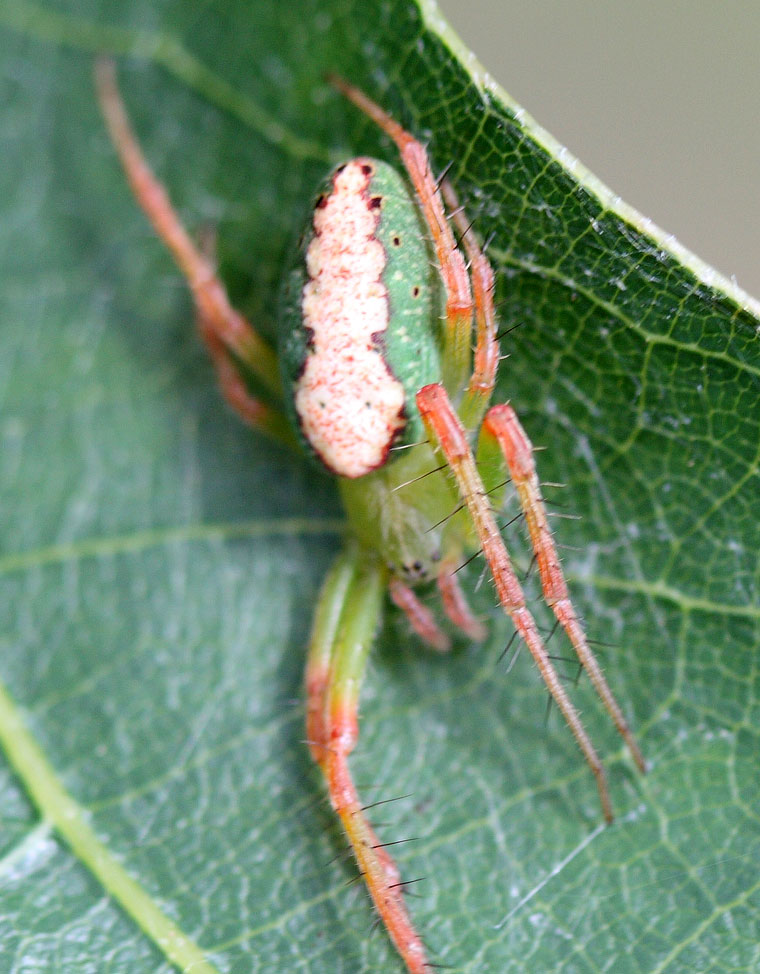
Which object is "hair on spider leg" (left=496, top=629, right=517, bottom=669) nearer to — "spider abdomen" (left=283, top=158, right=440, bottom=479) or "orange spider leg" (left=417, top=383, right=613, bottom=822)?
"orange spider leg" (left=417, top=383, right=613, bottom=822)

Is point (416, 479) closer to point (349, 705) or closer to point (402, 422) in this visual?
point (402, 422)

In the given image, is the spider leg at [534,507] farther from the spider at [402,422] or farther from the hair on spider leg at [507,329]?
the hair on spider leg at [507,329]

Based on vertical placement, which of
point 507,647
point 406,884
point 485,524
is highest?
point 485,524

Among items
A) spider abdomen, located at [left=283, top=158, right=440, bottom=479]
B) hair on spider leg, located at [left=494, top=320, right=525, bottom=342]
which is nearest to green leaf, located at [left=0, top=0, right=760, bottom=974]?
hair on spider leg, located at [left=494, top=320, right=525, bottom=342]

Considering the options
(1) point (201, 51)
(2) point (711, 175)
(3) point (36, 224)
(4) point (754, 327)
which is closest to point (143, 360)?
(3) point (36, 224)

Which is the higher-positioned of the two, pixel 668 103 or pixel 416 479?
pixel 668 103

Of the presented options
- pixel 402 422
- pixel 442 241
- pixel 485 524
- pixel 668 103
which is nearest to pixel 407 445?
pixel 402 422

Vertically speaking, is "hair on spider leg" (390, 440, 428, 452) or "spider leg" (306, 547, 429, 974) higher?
"hair on spider leg" (390, 440, 428, 452)
